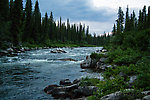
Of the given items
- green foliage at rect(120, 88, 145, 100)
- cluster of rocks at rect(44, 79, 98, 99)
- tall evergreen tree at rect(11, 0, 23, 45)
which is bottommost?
cluster of rocks at rect(44, 79, 98, 99)

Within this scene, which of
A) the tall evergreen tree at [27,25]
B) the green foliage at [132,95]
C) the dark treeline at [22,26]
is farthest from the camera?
the tall evergreen tree at [27,25]

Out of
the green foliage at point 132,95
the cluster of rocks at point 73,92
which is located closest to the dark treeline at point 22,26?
the cluster of rocks at point 73,92

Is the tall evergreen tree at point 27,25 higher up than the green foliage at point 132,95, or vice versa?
the tall evergreen tree at point 27,25

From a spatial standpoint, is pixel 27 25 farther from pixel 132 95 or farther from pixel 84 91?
pixel 132 95

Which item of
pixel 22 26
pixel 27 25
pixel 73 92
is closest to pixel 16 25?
pixel 22 26

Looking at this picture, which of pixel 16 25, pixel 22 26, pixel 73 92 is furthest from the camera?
pixel 22 26

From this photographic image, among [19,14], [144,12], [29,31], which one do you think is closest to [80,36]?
[144,12]

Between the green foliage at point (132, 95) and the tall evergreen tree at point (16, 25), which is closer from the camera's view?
the green foliage at point (132, 95)

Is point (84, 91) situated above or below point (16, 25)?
below

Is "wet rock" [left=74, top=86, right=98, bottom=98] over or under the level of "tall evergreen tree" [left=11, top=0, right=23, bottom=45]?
under

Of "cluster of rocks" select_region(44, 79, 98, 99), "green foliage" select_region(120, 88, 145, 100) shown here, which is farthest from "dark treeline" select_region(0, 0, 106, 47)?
"green foliage" select_region(120, 88, 145, 100)

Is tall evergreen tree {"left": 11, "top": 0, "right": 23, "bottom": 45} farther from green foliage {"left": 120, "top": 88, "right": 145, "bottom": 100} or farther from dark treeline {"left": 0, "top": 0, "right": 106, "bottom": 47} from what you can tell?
green foliage {"left": 120, "top": 88, "right": 145, "bottom": 100}

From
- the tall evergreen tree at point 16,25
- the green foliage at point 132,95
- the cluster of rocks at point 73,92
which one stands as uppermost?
the tall evergreen tree at point 16,25

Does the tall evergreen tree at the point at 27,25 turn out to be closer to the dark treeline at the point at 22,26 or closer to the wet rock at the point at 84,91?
the dark treeline at the point at 22,26
